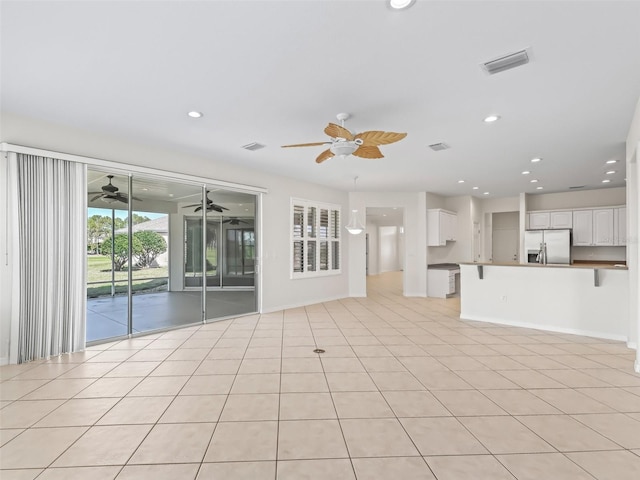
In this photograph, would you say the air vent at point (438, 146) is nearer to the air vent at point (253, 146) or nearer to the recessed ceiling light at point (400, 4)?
the air vent at point (253, 146)

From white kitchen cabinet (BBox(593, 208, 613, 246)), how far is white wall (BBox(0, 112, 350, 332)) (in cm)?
600

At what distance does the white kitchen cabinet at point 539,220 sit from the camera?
8516 mm

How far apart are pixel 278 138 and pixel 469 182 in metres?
4.93

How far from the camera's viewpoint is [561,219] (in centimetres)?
830

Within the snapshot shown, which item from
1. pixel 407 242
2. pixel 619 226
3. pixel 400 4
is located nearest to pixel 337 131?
pixel 400 4

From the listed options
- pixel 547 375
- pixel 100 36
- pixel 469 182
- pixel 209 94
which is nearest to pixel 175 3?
pixel 100 36

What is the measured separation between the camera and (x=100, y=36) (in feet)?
7.33

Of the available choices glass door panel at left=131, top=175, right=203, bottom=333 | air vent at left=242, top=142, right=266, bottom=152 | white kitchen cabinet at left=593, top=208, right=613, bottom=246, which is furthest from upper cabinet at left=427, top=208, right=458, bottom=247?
glass door panel at left=131, top=175, right=203, bottom=333

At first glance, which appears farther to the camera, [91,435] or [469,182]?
[469,182]

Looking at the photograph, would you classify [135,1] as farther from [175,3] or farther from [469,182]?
[469,182]

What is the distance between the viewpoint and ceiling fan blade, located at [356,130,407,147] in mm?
2924

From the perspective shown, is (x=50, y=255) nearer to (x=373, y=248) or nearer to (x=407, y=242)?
(x=407, y=242)

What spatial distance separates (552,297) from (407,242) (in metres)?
3.85

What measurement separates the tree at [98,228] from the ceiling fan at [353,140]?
4.83m
